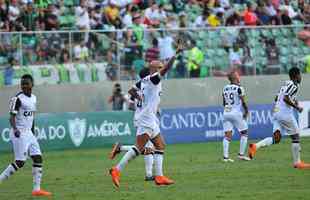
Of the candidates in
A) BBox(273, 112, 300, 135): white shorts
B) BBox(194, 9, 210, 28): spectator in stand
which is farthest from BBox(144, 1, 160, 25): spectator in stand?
BBox(273, 112, 300, 135): white shorts

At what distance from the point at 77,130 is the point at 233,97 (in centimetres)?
693

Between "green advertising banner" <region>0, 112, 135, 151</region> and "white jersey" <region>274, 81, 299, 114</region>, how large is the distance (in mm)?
9172

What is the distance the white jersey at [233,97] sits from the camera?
24297mm

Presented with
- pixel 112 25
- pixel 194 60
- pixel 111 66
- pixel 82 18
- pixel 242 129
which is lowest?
pixel 242 129

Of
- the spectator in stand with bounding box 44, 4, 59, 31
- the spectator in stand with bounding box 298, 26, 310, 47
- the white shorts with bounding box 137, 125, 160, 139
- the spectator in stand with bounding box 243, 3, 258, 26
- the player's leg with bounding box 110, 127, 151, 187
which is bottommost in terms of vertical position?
the player's leg with bounding box 110, 127, 151, 187

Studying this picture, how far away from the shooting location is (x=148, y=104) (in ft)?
60.2

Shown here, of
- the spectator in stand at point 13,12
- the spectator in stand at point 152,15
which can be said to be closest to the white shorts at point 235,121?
the spectator in stand at point 13,12

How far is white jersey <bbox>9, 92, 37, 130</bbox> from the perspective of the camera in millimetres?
17578

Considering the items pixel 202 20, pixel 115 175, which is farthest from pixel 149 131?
pixel 202 20

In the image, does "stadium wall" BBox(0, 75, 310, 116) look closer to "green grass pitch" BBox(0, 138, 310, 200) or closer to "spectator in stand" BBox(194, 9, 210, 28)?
"spectator in stand" BBox(194, 9, 210, 28)

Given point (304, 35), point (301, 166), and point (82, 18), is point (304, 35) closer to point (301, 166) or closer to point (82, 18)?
point (82, 18)

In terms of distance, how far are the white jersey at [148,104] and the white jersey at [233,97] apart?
6.21 meters

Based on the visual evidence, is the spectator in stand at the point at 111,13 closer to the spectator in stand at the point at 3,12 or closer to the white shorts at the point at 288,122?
the spectator in stand at the point at 3,12

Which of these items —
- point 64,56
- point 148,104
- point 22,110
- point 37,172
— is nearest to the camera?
point 37,172
